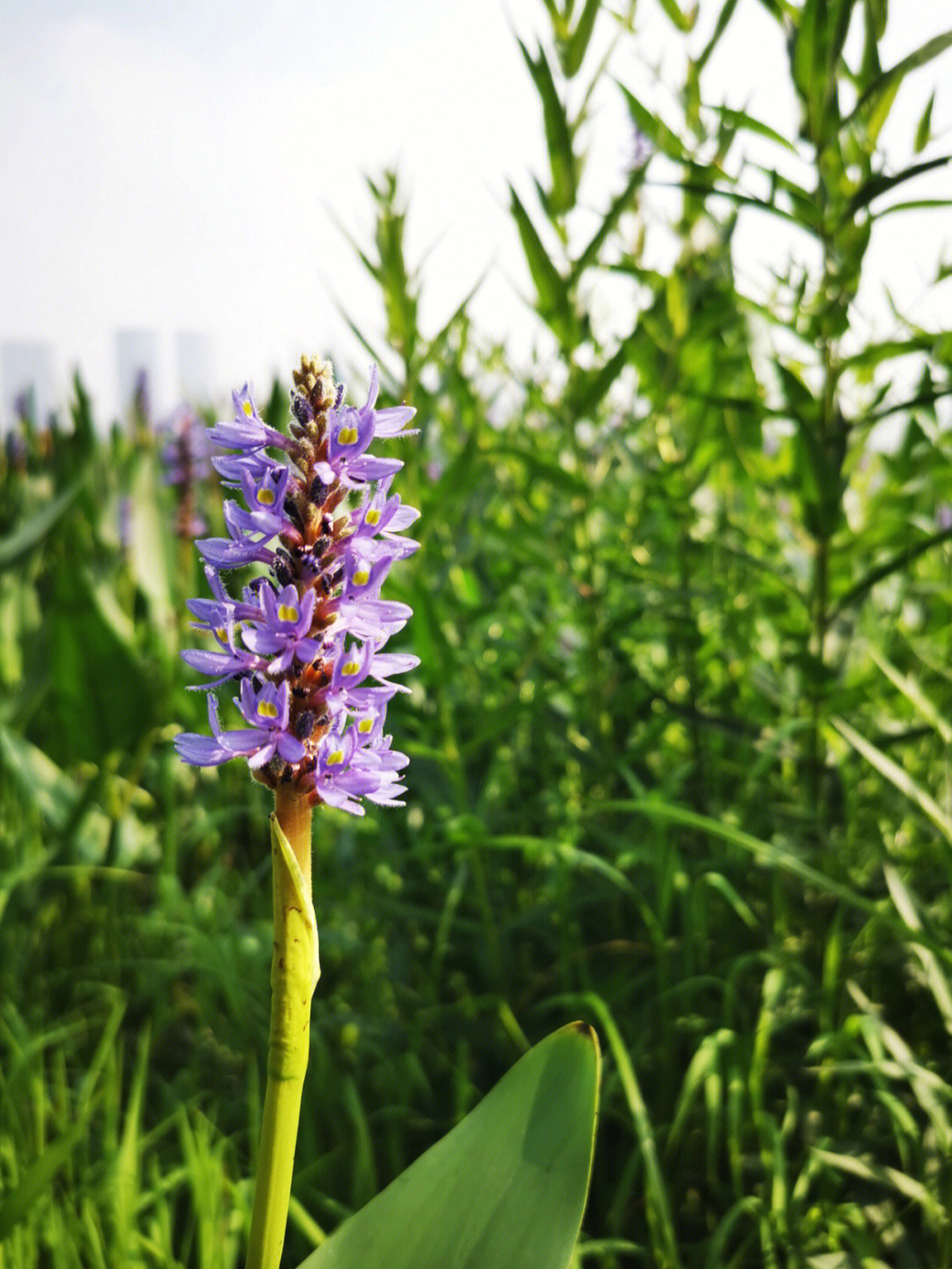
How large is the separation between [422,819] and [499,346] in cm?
140

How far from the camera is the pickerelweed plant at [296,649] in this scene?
2.70 feet

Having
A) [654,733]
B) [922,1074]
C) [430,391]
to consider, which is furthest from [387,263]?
[922,1074]

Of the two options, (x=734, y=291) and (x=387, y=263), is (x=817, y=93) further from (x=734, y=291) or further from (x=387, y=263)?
(x=387, y=263)

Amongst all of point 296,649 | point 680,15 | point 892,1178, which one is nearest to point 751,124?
point 680,15

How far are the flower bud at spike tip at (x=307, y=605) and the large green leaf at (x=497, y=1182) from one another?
→ 27 centimetres

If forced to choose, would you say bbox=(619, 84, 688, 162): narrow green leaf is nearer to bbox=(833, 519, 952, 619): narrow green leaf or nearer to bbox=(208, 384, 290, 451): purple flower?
bbox=(833, 519, 952, 619): narrow green leaf

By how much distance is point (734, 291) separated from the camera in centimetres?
178

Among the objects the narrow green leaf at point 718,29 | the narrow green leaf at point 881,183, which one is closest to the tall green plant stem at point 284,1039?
the narrow green leaf at point 881,183

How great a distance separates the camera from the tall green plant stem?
843 millimetres

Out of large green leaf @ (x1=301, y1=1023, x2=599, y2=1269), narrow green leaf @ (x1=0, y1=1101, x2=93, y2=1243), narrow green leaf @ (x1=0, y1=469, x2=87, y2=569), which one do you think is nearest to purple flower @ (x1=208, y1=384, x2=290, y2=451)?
large green leaf @ (x1=301, y1=1023, x2=599, y2=1269)

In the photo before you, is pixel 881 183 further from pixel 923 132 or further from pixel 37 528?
pixel 37 528

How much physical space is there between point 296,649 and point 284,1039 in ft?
1.09

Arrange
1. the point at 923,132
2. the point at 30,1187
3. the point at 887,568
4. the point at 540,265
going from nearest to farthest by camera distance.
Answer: the point at 30,1187 < the point at 887,568 < the point at 923,132 < the point at 540,265

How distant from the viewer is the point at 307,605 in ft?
2.63
